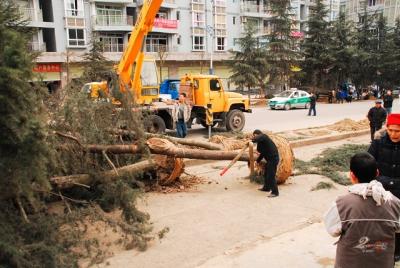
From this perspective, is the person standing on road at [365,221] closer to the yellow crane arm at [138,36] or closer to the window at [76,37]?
the yellow crane arm at [138,36]

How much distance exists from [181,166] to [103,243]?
295 cm

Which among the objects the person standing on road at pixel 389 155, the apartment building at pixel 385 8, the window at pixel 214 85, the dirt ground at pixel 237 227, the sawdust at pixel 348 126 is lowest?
the dirt ground at pixel 237 227

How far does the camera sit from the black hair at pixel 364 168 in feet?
9.89

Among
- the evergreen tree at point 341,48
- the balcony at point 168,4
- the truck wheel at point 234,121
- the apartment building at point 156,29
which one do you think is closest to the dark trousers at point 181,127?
the truck wheel at point 234,121

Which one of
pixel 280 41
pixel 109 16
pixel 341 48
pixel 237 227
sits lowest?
pixel 237 227

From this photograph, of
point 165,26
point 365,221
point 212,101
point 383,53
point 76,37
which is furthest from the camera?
point 165,26

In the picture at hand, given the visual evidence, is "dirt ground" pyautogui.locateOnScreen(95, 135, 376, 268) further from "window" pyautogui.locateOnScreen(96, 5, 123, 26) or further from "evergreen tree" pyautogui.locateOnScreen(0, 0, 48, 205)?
"window" pyautogui.locateOnScreen(96, 5, 123, 26)

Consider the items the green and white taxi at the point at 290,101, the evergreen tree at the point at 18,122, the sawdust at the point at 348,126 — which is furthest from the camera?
the green and white taxi at the point at 290,101

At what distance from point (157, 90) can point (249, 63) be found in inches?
904

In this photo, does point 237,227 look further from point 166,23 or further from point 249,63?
point 166,23

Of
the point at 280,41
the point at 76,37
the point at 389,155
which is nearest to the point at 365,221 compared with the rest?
the point at 389,155

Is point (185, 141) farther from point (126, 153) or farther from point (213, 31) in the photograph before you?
point (213, 31)

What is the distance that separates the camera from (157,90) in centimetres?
1647

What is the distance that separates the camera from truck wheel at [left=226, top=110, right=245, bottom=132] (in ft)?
55.8
